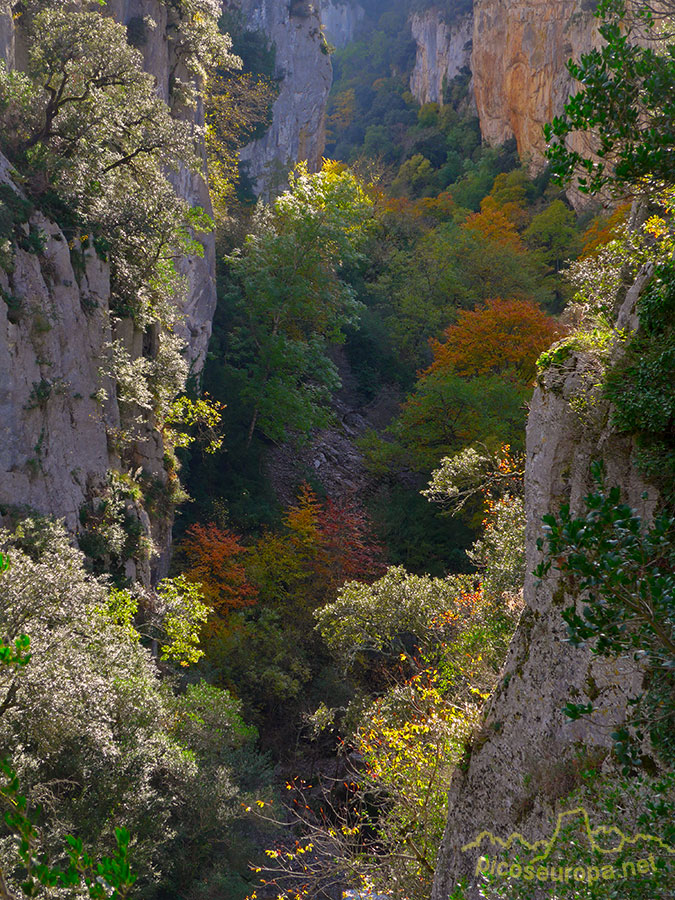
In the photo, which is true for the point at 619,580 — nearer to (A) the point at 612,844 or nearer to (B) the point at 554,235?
(A) the point at 612,844

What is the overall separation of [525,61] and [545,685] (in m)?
41.2

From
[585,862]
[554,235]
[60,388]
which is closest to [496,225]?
[554,235]

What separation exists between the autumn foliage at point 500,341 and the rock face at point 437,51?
36.3 metres

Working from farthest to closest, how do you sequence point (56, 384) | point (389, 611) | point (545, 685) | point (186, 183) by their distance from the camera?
point (186, 183) < point (389, 611) < point (56, 384) < point (545, 685)

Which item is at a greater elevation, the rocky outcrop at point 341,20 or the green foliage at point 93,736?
the rocky outcrop at point 341,20

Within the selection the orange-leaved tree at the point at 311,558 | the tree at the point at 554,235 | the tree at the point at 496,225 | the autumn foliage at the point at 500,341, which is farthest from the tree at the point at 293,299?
the tree at the point at 554,235

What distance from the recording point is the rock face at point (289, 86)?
28.8m

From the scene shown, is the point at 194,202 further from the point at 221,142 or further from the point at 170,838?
the point at 170,838

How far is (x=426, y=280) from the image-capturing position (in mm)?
24578

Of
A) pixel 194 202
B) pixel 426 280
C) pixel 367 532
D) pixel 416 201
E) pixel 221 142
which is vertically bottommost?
pixel 367 532

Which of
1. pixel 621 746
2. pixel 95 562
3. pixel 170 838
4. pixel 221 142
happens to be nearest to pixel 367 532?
pixel 95 562

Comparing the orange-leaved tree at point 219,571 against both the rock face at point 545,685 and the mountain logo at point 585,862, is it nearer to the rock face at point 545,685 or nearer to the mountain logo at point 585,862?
the rock face at point 545,685

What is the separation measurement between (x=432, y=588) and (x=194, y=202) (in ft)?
45.5

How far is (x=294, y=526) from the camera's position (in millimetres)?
15891
